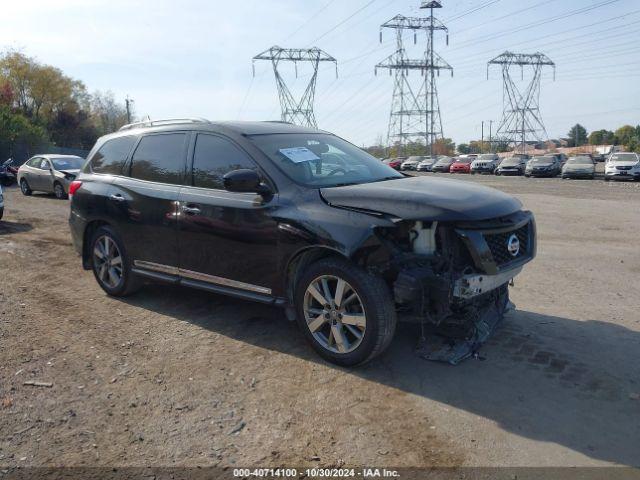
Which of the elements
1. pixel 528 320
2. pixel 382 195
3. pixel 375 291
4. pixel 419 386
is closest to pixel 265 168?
pixel 382 195

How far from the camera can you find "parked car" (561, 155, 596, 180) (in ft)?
109

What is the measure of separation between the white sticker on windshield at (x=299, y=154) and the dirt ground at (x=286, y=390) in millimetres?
1521

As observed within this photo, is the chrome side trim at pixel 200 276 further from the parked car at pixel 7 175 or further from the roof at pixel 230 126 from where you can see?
the parked car at pixel 7 175

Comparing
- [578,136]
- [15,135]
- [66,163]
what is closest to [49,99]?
[15,135]

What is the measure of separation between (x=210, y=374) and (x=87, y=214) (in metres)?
2.96

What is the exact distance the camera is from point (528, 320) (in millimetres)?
5141

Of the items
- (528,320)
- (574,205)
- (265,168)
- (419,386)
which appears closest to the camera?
(419,386)

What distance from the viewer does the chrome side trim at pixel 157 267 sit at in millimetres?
5270

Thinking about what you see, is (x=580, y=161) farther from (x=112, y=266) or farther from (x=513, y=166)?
(x=112, y=266)

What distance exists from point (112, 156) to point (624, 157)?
1242 inches

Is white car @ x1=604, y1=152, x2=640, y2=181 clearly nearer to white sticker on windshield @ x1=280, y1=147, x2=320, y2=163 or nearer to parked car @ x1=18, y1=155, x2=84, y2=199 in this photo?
parked car @ x1=18, y1=155, x2=84, y2=199

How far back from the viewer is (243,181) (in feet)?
14.2

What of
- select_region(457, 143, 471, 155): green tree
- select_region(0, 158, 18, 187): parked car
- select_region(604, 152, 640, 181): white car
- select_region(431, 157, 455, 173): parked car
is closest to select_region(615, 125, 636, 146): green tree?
select_region(457, 143, 471, 155): green tree

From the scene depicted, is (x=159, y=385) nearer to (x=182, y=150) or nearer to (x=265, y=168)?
(x=265, y=168)
